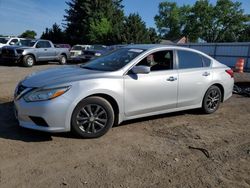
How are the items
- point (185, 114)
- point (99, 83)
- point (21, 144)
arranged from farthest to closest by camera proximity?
point (185, 114) < point (99, 83) < point (21, 144)

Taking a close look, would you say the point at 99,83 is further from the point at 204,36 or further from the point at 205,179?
the point at 204,36

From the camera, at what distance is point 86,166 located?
12.9ft

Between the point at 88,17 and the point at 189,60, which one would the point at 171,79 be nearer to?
the point at 189,60

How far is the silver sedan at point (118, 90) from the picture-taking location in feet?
15.3

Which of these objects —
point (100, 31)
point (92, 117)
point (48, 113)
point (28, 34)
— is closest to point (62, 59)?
point (92, 117)

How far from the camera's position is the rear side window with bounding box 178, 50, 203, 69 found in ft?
20.4

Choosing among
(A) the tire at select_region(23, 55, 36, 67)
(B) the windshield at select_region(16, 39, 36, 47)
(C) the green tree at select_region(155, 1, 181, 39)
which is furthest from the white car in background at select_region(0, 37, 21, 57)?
(C) the green tree at select_region(155, 1, 181, 39)

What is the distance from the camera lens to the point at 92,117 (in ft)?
16.1

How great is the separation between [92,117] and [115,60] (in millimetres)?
1371

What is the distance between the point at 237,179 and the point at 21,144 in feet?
9.93

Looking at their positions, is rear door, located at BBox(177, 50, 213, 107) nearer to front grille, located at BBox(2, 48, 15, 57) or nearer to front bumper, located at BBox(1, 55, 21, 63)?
front bumper, located at BBox(1, 55, 21, 63)

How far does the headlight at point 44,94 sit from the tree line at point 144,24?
1465 inches

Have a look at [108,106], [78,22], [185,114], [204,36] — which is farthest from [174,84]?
[204,36]

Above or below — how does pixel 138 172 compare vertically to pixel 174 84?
below
